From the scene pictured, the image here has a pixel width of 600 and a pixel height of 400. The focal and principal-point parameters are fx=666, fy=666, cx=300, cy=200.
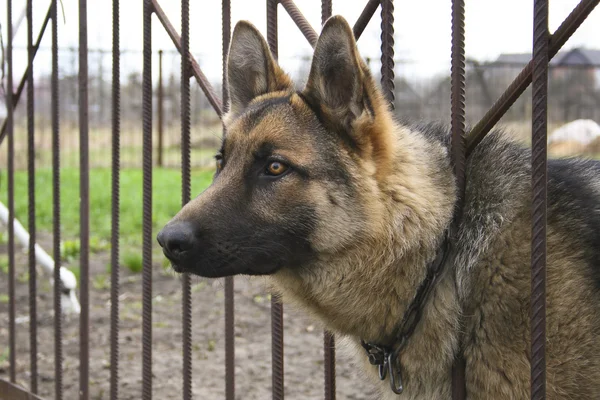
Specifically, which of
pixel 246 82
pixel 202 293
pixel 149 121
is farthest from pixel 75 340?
pixel 246 82

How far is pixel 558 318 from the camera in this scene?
6.88 feet

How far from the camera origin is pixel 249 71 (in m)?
2.88

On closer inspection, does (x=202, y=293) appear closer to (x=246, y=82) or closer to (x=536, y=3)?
(x=246, y=82)

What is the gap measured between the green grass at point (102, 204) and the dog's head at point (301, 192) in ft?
19.4

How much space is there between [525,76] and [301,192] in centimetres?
93

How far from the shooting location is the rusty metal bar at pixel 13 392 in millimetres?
4055

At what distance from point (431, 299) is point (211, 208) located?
852 mm

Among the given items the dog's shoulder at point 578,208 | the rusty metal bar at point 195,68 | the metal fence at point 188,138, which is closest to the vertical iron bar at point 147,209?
the metal fence at point 188,138

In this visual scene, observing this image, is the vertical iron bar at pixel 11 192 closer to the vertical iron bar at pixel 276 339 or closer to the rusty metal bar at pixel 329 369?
the vertical iron bar at pixel 276 339

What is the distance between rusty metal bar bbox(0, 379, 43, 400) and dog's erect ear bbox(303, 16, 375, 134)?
2665mm

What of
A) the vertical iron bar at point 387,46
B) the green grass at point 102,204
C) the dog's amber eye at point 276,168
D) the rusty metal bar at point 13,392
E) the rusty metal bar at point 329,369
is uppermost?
the vertical iron bar at point 387,46

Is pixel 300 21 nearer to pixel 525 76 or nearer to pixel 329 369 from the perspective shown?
pixel 525 76

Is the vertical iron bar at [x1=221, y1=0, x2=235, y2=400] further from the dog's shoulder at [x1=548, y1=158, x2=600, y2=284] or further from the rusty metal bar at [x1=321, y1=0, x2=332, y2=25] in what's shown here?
the dog's shoulder at [x1=548, y1=158, x2=600, y2=284]

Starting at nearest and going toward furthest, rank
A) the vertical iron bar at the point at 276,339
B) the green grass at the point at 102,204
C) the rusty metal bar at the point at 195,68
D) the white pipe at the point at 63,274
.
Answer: the vertical iron bar at the point at 276,339 → the rusty metal bar at the point at 195,68 → the white pipe at the point at 63,274 → the green grass at the point at 102,204
